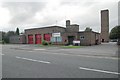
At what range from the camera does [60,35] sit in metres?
40.1

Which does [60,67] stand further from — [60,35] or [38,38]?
[38,38]

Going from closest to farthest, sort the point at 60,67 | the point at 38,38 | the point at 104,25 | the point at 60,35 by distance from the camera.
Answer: the point at 60,67, the point at 60,35, the point at 38,38, the point at 104,25

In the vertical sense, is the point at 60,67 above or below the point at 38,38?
below

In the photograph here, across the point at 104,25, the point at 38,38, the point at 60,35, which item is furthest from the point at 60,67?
the point at 104,25

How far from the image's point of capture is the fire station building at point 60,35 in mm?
37775

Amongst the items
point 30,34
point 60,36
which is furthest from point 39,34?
point 60,36

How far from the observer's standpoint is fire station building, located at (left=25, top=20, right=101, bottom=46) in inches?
1487

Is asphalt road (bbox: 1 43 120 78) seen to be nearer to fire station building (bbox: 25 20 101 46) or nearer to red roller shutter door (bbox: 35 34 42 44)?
fire station building (bbox: 25 20 101 46)

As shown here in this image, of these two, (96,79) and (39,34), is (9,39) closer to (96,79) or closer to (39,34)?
(39,34)

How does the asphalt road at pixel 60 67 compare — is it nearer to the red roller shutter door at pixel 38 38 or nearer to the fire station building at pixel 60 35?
the fire station building at pixel 60 35

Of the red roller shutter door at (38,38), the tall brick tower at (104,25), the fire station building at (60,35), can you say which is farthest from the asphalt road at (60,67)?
the tall brick tower at (104,25)

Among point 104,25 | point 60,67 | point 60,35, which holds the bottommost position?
point 60,67

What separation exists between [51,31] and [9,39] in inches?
922

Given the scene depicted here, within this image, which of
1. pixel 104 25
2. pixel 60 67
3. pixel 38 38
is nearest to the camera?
pixel 60 67
